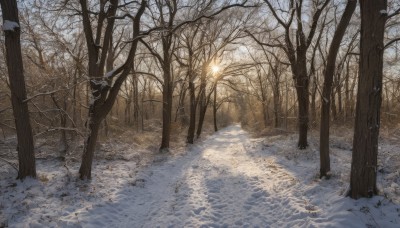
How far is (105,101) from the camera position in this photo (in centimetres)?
853

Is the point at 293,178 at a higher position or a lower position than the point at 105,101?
lower

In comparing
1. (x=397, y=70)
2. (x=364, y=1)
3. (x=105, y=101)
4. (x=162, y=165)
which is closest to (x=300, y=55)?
(x=364, y=1)

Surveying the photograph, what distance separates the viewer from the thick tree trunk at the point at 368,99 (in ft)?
18.0

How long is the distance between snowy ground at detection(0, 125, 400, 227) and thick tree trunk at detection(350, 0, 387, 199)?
42 cm

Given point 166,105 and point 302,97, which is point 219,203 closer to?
point 302,97

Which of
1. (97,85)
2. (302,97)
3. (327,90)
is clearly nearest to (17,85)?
(97,85)

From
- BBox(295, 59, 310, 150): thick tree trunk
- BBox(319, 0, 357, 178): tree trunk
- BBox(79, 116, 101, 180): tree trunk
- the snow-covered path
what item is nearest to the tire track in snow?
the snow-covered path

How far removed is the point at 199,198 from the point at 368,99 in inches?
178

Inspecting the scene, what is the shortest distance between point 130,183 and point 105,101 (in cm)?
254

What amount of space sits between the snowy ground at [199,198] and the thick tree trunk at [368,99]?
0.42 metres

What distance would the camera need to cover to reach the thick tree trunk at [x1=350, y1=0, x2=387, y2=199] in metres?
5.47

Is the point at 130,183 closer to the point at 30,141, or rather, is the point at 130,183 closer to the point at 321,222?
the point at 30,141

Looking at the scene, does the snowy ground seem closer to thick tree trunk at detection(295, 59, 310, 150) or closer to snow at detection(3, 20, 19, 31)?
thick tree trunk at detection(295, 59, 310, 150)

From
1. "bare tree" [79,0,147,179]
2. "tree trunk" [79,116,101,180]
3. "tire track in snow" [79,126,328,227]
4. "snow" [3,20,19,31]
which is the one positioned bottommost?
"tire track in snow" [79,126,328,227]
